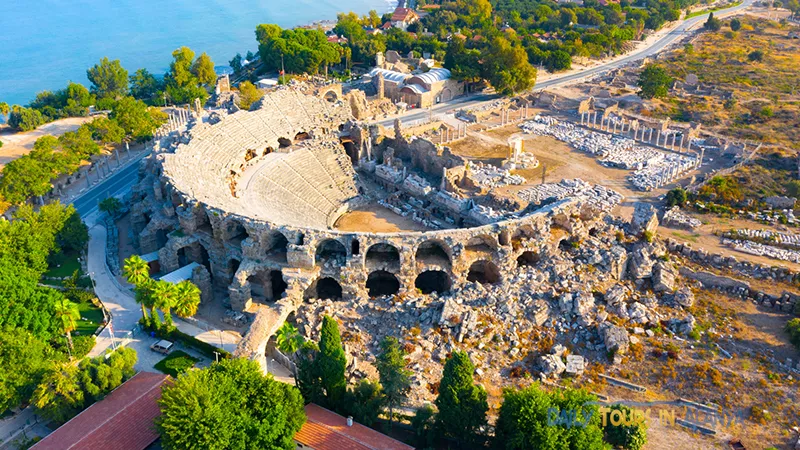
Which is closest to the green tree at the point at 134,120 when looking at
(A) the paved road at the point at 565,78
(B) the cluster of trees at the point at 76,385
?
(A) the paved road at the point at 565,78

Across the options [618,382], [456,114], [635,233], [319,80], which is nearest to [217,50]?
[319,80]

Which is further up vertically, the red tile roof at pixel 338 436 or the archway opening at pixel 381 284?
the red tile roof at pixel 338 436

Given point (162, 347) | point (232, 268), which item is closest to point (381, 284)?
point (232, 268)

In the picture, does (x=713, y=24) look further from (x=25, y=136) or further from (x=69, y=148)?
(x=25, y=136)

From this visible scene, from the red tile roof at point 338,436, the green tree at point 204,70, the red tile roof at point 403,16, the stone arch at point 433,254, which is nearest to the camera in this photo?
the red tile roof at point 338,436

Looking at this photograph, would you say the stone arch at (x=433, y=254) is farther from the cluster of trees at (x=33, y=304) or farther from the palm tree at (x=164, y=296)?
the cluster of trees at (x=33, y=304)
